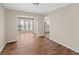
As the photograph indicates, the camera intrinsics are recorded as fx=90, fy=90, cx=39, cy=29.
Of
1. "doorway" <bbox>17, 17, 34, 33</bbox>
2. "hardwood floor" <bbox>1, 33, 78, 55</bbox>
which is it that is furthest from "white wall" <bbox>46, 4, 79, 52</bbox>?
"doorway" <bbox>17, 17, 34, 33</bbox>

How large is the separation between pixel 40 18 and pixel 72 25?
3.95m

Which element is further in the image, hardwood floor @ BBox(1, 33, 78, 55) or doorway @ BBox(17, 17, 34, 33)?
doorway @ BBox(17, 17, 34, 33)

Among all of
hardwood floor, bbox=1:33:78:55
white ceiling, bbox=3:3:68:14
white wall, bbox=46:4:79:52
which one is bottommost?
hardwood floor, bbox=1:33:78:55

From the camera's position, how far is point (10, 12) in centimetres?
515

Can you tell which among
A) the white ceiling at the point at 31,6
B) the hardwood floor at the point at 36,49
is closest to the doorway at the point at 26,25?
the white ceiling at the point at 31,6

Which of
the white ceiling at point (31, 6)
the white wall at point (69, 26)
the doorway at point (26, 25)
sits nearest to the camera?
the white wall at point (69, 26)

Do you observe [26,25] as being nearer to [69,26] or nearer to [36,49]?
[36,49]

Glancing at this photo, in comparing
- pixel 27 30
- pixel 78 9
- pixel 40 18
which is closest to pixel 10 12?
pixel 40 18

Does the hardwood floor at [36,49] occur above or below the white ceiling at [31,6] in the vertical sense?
below

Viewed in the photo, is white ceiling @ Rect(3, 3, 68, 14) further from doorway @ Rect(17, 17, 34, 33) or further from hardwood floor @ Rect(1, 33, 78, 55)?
doorway @ Rect(17, 17, 34, 33)

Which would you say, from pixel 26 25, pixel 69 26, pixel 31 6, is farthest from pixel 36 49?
pixel 26 25

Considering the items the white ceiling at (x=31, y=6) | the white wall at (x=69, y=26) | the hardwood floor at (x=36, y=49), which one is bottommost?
the hardwood floor at (x=36, y=49)

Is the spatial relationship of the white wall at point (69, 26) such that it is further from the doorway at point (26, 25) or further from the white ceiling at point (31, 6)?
the doorway at point (26, 25)
